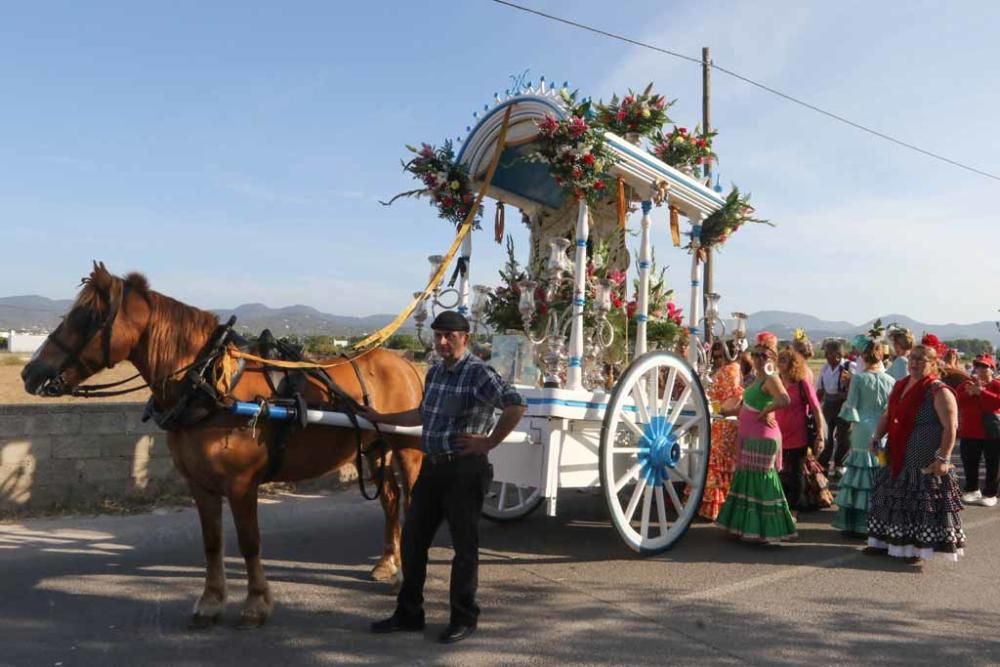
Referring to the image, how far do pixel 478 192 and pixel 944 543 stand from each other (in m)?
4.31

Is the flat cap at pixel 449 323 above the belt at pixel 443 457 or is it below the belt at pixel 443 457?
above

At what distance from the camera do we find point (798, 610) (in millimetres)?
4531

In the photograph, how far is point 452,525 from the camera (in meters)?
3.94

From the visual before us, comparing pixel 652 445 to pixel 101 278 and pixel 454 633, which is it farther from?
pixel 101 278

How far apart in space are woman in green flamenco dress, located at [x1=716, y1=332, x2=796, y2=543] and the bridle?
4.57 m

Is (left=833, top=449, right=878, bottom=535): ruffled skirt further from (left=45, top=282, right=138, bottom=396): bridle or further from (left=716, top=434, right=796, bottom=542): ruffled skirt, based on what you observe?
(left=45, top=282, right=138, bottom=396): bridle

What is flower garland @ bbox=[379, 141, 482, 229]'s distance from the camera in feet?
20.1

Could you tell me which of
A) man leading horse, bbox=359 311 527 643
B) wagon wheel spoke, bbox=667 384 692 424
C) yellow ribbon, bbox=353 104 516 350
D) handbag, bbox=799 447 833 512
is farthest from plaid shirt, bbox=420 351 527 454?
handbag, bbox=799 447 833 512

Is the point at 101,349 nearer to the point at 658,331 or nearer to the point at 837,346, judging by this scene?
the point at 658,331

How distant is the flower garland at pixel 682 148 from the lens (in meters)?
6.56

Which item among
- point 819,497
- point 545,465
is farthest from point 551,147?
point 819,497

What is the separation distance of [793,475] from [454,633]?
4.72m

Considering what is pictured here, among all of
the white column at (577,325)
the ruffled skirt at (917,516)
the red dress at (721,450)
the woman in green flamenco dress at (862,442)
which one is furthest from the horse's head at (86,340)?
the woman in green flamenco dress at (862,442)

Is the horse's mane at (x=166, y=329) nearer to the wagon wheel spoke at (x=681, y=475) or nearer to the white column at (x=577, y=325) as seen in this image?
the white column at (x=577, y=325)
